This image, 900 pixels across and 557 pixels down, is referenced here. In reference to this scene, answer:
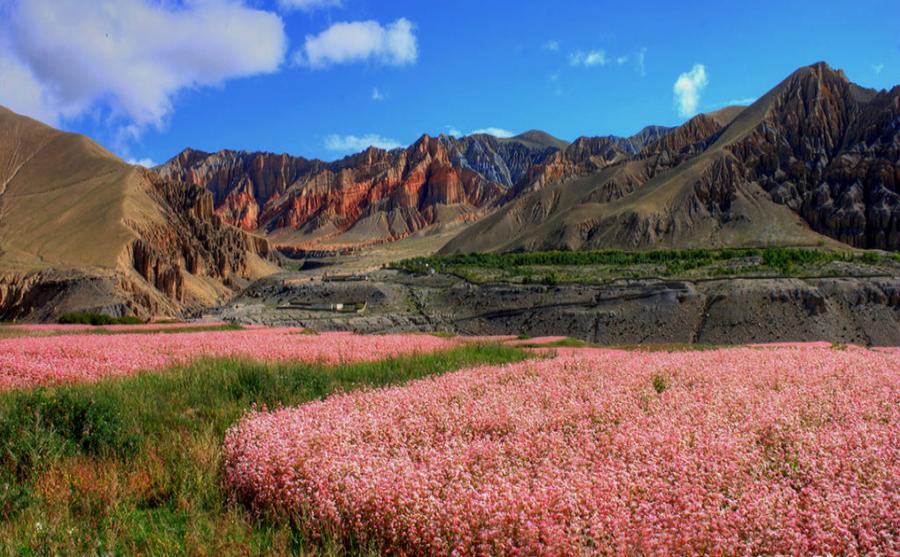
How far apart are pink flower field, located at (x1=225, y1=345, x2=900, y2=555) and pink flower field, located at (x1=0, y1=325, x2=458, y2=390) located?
6022 millimetres

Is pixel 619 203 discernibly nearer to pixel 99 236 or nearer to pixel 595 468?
pixel 99 236

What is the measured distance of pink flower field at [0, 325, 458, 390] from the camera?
1160 cm

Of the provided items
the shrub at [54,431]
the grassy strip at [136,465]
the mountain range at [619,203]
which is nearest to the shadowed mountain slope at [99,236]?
the mountain range at [619,203]

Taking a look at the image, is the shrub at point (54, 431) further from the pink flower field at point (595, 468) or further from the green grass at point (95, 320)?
the green grass at point (95, 320)

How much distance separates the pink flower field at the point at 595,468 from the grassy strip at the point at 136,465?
0.44m

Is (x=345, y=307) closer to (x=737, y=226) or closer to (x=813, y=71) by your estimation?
(x=737, y=226)

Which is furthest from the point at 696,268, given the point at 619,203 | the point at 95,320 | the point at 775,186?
the point at 619,203

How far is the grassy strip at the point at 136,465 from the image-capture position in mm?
4855

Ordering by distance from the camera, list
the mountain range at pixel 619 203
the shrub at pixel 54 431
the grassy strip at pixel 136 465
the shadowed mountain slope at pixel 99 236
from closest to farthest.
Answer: the grassy strip at pixel 136 465, the shrub at pixel 54 431, the shadowed mountain slope at pixel 99 236, the mountain range at pixel 619 203

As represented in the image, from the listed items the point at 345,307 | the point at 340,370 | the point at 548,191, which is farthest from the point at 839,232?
the point at 340,370

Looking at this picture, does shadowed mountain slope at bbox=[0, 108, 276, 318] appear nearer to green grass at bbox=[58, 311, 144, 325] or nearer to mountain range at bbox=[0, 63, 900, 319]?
mountain range at bbox=[0, 63, 900, 319]

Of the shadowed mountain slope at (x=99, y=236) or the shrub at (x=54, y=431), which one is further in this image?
the shadowed mountain slope at (x=99, y=236)

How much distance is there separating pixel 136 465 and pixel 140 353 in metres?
8.38

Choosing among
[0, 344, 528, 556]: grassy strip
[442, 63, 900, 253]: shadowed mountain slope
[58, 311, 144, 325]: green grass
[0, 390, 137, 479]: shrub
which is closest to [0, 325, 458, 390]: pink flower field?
[0, 344, 528, 556]: grassy strip
